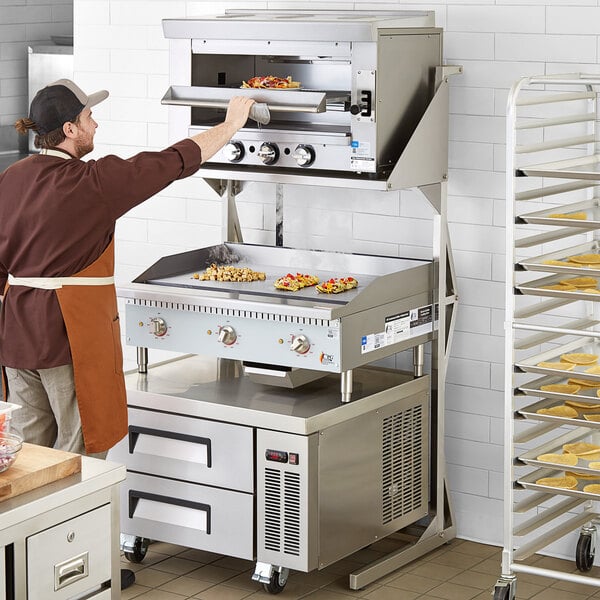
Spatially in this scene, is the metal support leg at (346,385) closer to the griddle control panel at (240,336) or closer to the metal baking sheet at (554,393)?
the griddle control panel at (240,336)

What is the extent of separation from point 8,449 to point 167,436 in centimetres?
177

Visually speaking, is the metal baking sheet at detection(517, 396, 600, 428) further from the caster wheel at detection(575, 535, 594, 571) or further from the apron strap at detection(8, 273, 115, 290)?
the apron strap at detection(8, 273, 115, 290)

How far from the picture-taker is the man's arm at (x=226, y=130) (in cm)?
424

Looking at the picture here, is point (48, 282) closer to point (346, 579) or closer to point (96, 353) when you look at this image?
point (96, 353)

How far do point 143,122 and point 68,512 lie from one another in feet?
10.2

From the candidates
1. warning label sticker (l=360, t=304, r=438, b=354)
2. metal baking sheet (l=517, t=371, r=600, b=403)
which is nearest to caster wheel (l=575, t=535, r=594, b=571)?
metal baking sheet (l=517, t=371, r=600, b=403)

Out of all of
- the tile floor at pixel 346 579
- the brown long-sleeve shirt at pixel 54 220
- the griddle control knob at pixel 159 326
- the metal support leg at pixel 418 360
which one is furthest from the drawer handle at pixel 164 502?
the metal support leg at pixel 418 360

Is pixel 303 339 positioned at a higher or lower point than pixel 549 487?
higher

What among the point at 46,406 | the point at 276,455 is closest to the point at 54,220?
the point at 46,406

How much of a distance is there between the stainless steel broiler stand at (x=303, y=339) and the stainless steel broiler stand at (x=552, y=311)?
0.37 meters

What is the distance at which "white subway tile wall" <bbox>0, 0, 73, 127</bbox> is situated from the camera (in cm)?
694

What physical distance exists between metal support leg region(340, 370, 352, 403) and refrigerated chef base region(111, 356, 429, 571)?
46 millimetres

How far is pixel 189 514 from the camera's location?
175 inches

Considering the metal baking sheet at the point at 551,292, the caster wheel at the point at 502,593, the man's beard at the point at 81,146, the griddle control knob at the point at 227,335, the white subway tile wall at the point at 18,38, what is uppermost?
the white subway tile wall at the point at 18,38
